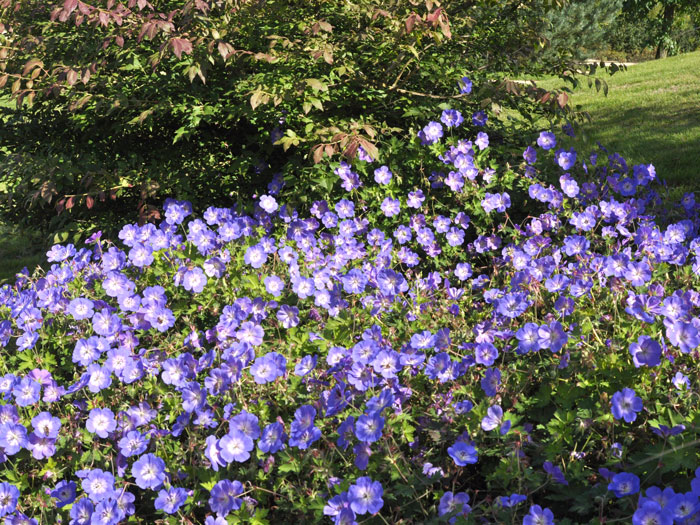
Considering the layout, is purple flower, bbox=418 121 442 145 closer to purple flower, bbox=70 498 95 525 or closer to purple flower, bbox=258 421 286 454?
purple flower, bbox=258 421 286 454

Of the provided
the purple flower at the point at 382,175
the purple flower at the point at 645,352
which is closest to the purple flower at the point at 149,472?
the purple flower at the point at 645,352

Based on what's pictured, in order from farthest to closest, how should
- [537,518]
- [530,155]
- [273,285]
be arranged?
1. [530,155]
2. [273,285]
3. [537,518]

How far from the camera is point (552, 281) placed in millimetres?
2189

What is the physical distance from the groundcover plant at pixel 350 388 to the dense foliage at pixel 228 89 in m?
0.74

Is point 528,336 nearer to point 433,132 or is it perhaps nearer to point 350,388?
point 350,388

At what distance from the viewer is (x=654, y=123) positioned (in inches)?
270

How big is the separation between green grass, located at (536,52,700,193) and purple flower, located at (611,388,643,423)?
2.35 meters

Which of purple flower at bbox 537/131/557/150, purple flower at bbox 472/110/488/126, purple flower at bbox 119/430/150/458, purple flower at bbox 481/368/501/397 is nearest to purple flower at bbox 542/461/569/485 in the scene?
purple flower at bbox 481/368/501/397

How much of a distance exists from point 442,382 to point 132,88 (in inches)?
110

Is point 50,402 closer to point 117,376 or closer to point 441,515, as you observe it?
point 117,376

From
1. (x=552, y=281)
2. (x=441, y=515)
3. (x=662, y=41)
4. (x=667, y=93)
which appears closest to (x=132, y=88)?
(x=552, y=281)

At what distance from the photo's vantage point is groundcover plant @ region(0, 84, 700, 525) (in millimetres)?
1609

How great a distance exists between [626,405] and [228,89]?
2995 mm

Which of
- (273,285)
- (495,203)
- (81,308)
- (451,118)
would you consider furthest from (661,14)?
(81,308)
